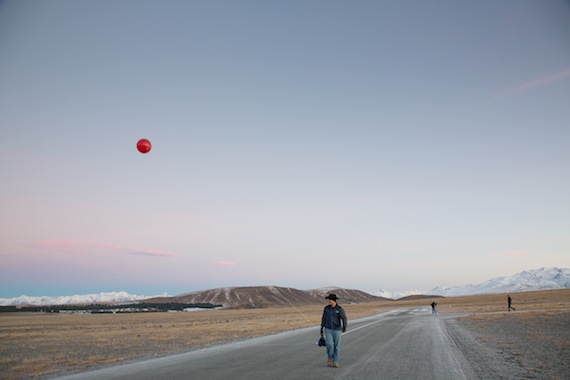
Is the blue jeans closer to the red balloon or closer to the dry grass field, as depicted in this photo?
the dry grass field

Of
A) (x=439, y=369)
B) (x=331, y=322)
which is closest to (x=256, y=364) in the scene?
(x=331, y=322)

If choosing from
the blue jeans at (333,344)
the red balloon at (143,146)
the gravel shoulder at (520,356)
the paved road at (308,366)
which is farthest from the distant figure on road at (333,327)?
the red balloon at (143,146)

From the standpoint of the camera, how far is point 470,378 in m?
10.2

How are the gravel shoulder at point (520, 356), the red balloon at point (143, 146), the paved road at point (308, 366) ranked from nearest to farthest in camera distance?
the paved road at point (308, 366) → the gravel shoulder at point (520, 356) → the red balloon at point (143, 146)

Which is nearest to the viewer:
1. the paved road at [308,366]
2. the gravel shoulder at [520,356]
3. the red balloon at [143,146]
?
the paved road at [308,366]

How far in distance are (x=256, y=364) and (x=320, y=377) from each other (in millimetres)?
3197

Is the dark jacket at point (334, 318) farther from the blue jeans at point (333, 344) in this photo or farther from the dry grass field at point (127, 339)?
the dry grass field at point (127, 339)

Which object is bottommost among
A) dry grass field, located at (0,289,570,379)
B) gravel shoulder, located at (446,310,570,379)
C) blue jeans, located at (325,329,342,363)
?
dry grass field, located at (0,289,570,379)

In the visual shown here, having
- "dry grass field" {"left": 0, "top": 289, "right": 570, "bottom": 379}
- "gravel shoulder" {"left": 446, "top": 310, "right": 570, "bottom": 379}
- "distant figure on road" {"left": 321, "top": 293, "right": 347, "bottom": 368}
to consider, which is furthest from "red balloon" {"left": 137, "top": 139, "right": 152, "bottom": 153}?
"gravel shoulder" {"left": 446, "top": 310, "right": 570, "bottom": 379}

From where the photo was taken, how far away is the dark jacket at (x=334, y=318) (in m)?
12.3

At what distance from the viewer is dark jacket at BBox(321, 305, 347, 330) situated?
12.3 metres

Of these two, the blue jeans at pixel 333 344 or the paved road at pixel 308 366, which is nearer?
the paved road at pixel 308 366

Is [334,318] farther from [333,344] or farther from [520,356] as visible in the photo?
[520,356]

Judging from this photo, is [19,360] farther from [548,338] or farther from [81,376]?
[548,338]
